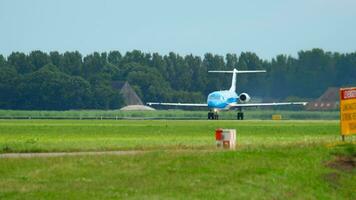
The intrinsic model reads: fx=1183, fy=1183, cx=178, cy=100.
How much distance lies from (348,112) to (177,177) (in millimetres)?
14874

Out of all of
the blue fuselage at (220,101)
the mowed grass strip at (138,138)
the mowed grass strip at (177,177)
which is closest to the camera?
the mowed grass strip at (177,177)

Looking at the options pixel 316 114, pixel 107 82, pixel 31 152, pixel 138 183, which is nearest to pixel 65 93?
pixel 107 82

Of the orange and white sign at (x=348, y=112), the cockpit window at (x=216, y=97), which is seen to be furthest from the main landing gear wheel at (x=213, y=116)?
the orange and white sign at (x=348, y=112)

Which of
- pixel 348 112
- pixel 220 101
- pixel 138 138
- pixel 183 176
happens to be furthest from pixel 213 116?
pixel 183 176

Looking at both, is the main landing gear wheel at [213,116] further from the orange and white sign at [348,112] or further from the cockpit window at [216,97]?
the orange and white sign at [348,112]

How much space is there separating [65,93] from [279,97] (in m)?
32.3

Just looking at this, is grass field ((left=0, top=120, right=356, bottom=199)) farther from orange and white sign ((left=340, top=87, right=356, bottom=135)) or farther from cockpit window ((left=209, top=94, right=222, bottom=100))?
cockpit window ((left=209, top=94, right=222, bottom=100))

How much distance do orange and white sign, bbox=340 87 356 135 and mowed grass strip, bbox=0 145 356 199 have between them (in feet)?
26.3

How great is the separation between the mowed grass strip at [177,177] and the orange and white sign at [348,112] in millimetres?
8029

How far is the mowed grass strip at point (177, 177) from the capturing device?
2700 centimetres

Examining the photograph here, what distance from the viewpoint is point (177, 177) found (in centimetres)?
2930

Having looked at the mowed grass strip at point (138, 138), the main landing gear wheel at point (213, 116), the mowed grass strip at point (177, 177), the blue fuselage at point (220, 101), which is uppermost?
the blue fuselage at point (220, 101)

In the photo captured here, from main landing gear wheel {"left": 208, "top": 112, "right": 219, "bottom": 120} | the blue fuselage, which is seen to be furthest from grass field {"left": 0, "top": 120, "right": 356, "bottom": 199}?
the blue fuselage

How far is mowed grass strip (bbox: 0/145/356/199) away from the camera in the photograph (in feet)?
88.6
